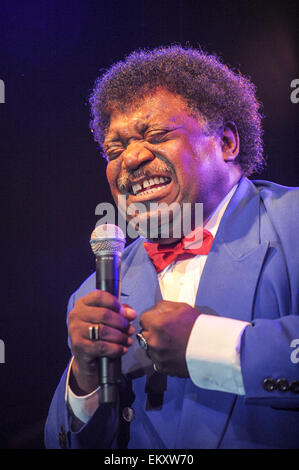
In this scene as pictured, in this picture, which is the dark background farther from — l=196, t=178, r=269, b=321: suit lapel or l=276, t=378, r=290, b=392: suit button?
l=276, t=378, r=290, b=392: suit button

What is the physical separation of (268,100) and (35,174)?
68.8 inches

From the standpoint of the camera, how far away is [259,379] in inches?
47.5

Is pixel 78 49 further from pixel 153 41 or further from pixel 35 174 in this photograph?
pixel 35 174

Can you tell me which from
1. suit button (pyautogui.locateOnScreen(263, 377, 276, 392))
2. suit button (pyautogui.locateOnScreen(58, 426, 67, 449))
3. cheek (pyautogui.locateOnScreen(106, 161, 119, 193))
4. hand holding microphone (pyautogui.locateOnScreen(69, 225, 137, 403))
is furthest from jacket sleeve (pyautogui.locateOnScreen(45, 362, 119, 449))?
cheek (pyautogui.locateOnScreen(106, 161, 119, 193))

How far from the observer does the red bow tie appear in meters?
1.80

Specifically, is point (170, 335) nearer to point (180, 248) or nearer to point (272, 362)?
point (272, 362)

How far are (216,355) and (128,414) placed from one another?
57 centimetres

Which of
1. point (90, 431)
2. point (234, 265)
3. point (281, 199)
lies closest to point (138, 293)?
point (234, 265)

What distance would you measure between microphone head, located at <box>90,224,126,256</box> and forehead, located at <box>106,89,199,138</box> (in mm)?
644

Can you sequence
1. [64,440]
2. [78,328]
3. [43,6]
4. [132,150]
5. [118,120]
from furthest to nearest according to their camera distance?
1. [43,6]
2. [118,120]
3. [132,150]
4. [64,440]
5. [78,328]

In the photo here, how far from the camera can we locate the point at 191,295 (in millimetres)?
1740

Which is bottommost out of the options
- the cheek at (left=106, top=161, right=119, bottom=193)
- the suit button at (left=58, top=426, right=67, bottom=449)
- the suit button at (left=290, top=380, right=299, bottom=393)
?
the suit button at (left=58, top=426, right=67, bottom=449)

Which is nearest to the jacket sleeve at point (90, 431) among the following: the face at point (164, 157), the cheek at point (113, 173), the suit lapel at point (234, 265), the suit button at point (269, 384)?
the suit lapel at point (234, 265)

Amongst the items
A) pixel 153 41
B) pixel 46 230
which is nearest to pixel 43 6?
pixel 153 41
